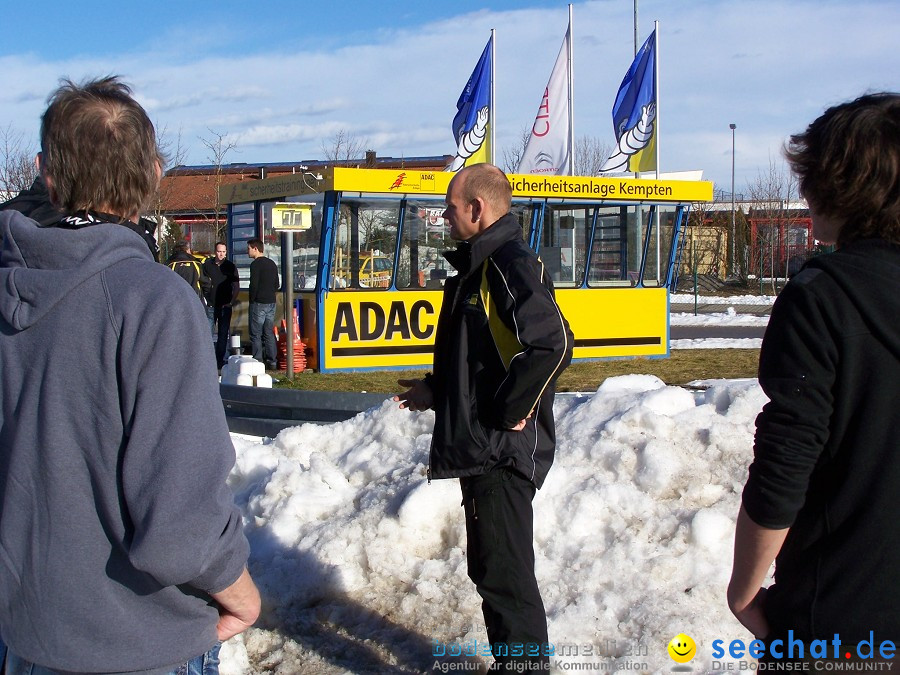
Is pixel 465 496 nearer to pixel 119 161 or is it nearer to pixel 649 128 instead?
pixel 119 161

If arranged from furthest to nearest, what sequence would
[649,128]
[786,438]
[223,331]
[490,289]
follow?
1. [649,128]
2. [223,331]
3. [490,289]
4. [786,438]

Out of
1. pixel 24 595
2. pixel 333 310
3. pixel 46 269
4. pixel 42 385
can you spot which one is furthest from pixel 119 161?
pixel 333 310

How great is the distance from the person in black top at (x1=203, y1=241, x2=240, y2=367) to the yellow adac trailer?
726mm

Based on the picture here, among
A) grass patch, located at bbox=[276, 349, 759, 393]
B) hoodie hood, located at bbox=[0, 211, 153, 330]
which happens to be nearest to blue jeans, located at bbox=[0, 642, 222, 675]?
hoodie hood, located at bbox=[0, 211, 153, 330]

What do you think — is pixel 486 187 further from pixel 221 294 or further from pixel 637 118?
pixel 637 118

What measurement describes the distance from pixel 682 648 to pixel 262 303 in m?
10.6

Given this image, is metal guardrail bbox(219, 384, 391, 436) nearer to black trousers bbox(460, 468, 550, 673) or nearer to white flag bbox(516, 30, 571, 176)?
black trousers bbox(460, 468, 550, 673)

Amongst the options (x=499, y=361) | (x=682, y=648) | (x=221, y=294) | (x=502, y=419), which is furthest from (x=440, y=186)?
(x=502, y=419)

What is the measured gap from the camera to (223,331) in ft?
48.6

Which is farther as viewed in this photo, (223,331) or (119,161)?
(223,331)

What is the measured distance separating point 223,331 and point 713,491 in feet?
36.1

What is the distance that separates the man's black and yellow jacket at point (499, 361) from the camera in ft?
11.2

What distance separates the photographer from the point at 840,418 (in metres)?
2.02

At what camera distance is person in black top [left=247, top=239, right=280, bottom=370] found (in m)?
13.8
